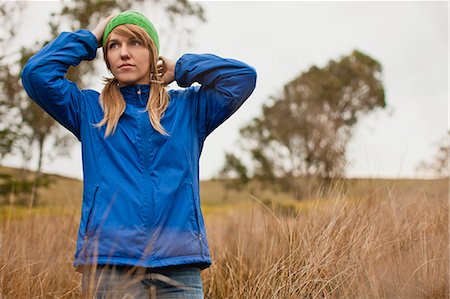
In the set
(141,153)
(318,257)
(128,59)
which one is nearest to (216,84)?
(128,59)

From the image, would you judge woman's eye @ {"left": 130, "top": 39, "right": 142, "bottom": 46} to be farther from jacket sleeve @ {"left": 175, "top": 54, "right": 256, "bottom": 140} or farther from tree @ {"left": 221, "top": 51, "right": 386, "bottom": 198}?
tree @ {"left": 221, "top": 51, "right": 386, "bottom": 198}

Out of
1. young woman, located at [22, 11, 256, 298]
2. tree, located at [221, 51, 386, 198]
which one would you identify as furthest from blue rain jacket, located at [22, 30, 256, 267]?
tree, located at [221, 51, 386, 198]

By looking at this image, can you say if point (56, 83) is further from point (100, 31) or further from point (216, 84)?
point (216, 84)

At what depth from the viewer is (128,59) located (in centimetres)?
297

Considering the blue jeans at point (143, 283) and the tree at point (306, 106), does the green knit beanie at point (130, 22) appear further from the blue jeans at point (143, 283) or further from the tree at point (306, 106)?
the tree at point (306, 106)

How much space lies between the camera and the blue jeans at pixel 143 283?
102 inches

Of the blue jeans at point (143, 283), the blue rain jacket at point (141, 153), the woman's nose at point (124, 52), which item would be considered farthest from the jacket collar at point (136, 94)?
the blue jeans at point (143, 283)

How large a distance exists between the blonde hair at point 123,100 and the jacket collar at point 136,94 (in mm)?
34

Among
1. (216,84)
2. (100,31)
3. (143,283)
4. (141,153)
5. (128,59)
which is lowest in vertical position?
(143,283)

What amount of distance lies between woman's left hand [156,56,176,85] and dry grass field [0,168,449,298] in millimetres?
1077

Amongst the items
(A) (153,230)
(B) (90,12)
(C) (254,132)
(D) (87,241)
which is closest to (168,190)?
(A) (153,230)

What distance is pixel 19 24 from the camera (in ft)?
39.1

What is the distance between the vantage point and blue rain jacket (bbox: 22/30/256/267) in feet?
8.62

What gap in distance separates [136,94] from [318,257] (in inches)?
57.8
